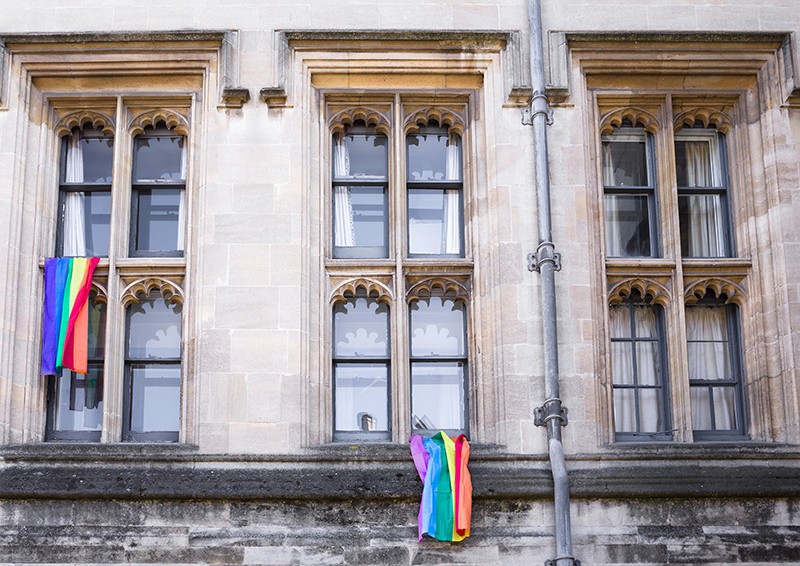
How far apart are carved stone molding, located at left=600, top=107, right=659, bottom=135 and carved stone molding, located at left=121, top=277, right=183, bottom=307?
4722 millimetres

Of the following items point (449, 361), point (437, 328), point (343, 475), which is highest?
point (437, 328)

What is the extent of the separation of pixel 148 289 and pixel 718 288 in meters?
5.72

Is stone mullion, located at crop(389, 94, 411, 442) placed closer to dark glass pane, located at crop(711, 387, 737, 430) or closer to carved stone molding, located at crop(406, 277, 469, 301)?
carved stone molding, located at crop(406, 277, 469, 301)

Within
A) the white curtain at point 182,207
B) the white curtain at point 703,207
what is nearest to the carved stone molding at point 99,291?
the white curtain at point 182,207

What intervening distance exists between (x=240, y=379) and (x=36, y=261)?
8.26ft

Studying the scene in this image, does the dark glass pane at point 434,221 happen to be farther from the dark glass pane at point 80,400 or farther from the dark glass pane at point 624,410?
the dark glass pane at point 80,400

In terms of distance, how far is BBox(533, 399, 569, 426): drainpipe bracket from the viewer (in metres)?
13.9

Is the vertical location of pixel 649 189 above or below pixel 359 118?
below

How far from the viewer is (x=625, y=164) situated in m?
15.6

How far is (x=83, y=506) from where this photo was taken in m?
13.8

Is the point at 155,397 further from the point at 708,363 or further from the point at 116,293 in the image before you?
the point at 708,363

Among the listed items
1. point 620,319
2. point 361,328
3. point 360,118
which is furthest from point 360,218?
point 620,319

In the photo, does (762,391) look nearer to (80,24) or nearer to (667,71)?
(667,71)

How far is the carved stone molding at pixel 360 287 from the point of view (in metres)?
14.8
